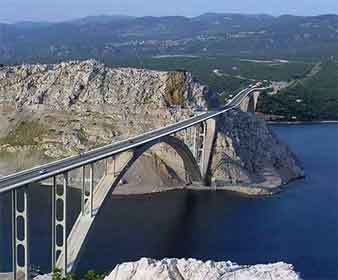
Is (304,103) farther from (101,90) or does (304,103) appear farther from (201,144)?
(201,144)

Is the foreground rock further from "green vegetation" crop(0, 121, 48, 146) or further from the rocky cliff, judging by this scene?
"green vegetation" crop(0, 121, 48, 146)

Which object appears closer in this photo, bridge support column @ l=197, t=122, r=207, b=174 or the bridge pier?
bridge support column @ l=197, t=122, r=207, b=174

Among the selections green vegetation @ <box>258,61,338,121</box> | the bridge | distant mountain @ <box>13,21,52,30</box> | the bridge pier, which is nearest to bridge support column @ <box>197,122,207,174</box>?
the bridge

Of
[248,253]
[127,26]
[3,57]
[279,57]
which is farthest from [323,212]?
[127,26]

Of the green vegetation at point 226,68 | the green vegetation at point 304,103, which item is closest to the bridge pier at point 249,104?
the green vegetation at point 304,103

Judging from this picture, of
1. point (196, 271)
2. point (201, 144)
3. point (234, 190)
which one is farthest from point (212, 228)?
point (196, 271)

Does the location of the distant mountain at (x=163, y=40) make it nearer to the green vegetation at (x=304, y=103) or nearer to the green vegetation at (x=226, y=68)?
the green vegetation at (x=226, y=68)
